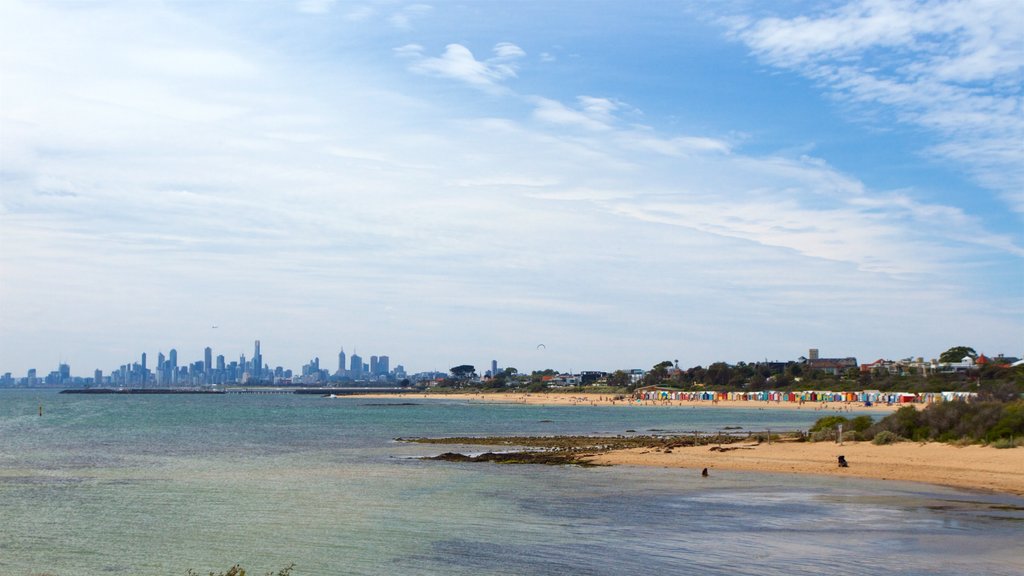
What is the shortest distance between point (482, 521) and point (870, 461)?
25799 millimetres

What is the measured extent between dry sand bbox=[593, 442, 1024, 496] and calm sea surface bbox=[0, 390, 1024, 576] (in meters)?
2.52

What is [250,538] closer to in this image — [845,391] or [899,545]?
[899,545]

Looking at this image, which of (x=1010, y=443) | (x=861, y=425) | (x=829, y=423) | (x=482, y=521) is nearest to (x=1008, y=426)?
(x=1010, y=443)

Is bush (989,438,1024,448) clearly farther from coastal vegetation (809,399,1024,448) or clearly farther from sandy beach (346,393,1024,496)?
sandy beach (346,393,1024,496)

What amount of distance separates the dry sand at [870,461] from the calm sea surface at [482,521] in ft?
8.28

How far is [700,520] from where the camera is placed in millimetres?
31516

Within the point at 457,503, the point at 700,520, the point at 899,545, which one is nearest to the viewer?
the point at 899,545

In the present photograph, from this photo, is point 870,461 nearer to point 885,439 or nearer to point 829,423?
point 885,439

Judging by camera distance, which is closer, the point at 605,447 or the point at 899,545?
the point at 899,545

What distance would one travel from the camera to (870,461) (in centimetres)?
4769

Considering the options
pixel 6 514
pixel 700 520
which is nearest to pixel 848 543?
pixel 700 520

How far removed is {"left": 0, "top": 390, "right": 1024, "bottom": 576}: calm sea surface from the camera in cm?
2480

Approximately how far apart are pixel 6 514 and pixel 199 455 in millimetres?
29117

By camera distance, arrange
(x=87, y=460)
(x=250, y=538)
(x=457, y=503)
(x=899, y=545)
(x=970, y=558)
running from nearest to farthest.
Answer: (x=970, y=558)
(x=899, y=545)
(x=250, y=538)
(x=457, y=503)
(x=87, y=460)
